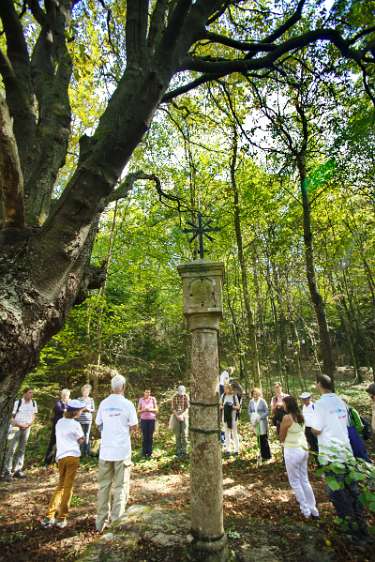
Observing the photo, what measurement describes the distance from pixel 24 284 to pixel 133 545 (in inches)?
114

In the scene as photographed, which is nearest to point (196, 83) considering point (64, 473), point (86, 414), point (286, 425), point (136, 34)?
point (136, 34)

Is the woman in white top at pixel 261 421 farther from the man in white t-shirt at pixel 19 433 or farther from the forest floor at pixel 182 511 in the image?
the man in white t-shirt at pixel 19 433

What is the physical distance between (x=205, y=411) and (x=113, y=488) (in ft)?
6.91

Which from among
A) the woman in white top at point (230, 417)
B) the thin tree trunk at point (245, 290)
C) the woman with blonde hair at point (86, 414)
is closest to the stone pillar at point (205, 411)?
the woman in white top at point (230, 417)

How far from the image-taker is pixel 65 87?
3467 mm

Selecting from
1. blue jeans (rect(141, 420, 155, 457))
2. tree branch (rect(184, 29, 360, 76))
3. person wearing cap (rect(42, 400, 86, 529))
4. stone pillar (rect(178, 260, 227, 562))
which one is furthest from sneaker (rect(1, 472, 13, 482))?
tree branch (rect(184, 29, 360, 76))

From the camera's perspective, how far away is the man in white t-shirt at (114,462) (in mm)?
4438

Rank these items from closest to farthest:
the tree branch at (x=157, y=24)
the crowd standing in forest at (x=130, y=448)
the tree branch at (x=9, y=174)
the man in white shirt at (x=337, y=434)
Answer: the tree branch at (x=9, y=174) < the tree branch at (x=157, y=24) < the man in white shirt at (x=337, y=434) < the crowd standing in forest at (x=130, y=448)

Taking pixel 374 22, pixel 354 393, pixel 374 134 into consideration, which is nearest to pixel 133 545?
pixel 374 22

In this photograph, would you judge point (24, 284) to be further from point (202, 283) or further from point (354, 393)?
point (354, 393)

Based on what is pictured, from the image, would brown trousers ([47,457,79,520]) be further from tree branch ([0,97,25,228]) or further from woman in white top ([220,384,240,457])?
woman in white top ([220,384,240,457])

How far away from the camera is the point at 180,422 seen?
27.7 feet

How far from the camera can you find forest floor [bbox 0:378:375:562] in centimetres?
359

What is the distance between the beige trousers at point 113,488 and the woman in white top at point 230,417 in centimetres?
408
